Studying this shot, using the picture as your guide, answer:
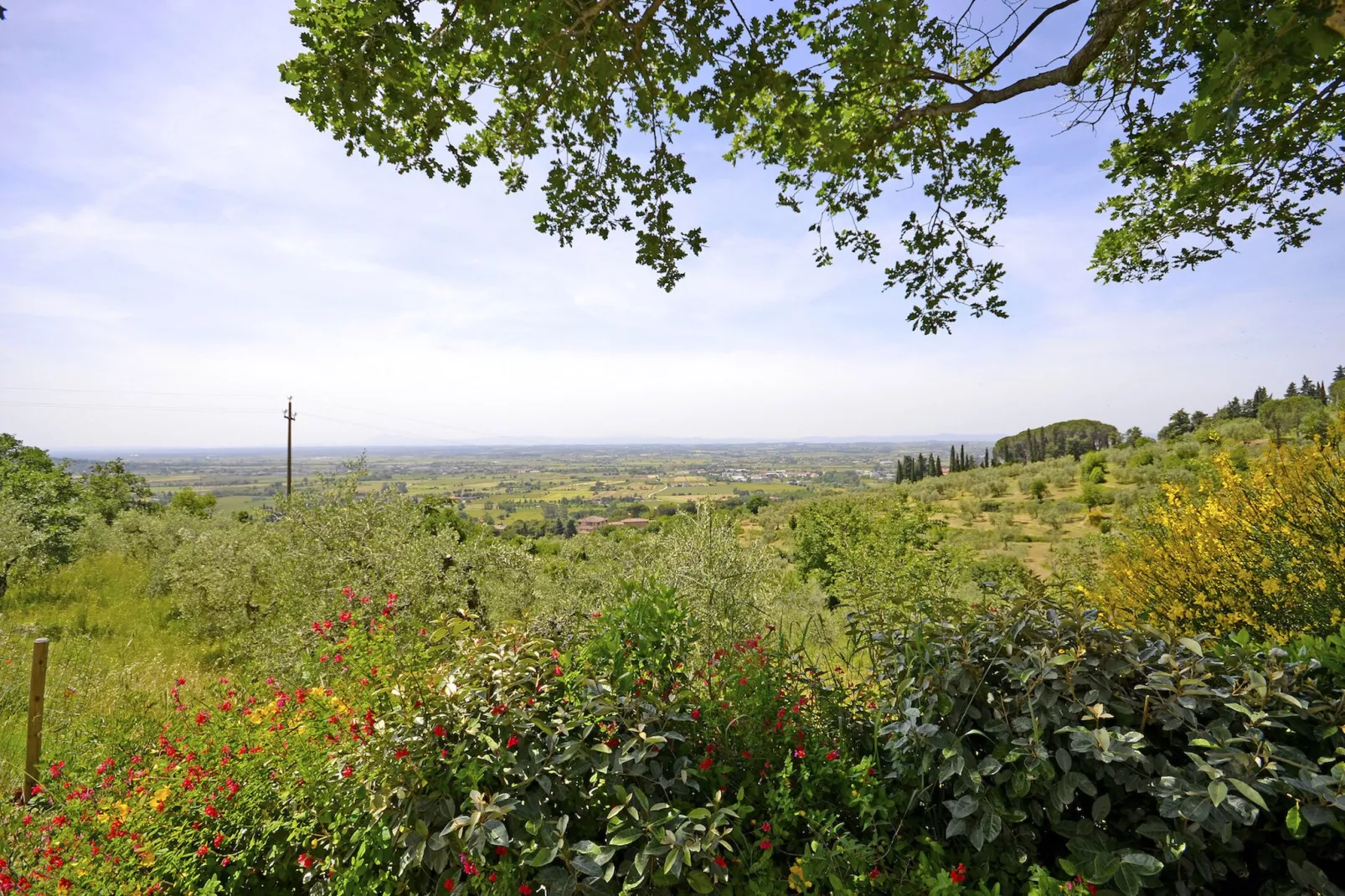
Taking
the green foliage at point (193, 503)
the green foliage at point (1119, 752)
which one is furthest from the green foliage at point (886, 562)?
the green foliage at point (193, 503)

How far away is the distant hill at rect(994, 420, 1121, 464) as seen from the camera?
48.4 meters

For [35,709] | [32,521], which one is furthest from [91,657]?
[35,709]

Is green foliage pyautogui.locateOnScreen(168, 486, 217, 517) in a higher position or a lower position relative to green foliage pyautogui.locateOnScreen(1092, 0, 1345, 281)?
lower

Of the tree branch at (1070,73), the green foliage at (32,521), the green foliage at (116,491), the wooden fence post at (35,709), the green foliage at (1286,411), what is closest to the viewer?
the tree branch at (1070,73)

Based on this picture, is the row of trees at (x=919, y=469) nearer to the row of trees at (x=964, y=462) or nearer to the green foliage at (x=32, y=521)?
the row of trees at (x=964, y=462)

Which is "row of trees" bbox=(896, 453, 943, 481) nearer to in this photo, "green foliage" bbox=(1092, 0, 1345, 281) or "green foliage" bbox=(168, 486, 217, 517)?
"green foliage" bbox=(1092, 0, 1345, 281)

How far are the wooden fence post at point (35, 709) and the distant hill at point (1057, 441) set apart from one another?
58403mm

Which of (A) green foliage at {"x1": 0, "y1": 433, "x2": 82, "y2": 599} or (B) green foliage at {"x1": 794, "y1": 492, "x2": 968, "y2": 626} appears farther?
(A) green foliage at {"x1": 0, "y1": 433, "x2": 82, "y2": 599}

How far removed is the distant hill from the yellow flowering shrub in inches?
1982

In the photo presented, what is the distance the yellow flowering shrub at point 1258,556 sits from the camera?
401 cm

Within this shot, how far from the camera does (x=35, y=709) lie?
175 inches

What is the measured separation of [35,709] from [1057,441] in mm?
67187

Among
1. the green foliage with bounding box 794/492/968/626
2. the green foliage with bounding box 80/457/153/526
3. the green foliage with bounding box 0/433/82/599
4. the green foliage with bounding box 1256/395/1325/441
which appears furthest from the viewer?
the green foliage with bounding box 80/457/153/526

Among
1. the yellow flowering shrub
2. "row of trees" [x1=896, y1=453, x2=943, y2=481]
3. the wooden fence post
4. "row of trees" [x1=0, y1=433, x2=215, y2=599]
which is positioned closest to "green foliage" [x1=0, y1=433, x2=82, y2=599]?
"row of trees" [x1=0, y1=433, x2=215, y2=599]
